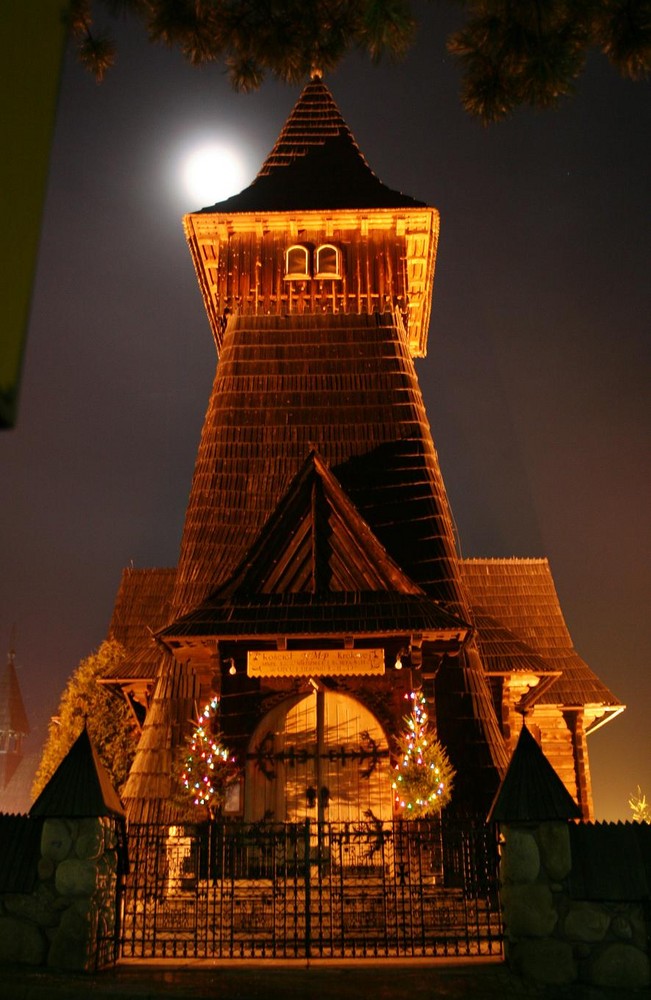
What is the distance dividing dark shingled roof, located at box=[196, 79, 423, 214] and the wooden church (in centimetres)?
8

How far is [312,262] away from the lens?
2250 centimetres

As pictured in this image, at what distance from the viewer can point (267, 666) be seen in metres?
15.9

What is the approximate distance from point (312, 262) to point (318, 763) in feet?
39.8

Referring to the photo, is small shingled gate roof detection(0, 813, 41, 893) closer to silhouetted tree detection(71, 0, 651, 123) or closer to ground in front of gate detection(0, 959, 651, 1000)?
ground in front of gate detection(0, 959, 651, 1000)

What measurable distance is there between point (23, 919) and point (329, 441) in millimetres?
12789

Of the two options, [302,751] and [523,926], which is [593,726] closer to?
[302,751]

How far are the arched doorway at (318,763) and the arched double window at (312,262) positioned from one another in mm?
10547

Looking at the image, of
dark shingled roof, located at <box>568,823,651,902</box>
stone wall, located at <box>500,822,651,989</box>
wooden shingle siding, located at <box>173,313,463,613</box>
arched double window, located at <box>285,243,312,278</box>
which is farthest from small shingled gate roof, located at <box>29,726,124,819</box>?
arched double window, located at <box>285,243,312,278</box>

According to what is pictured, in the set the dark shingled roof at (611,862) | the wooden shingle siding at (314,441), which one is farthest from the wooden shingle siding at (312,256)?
the dark shingled roof at (611,862)

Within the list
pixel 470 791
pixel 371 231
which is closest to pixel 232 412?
pixel 371 231

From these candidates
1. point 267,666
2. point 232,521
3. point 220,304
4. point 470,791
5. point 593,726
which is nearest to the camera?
point 267,666

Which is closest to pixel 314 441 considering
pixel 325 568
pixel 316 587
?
pixel 325 568

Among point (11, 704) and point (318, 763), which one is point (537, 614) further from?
point (11, 704)

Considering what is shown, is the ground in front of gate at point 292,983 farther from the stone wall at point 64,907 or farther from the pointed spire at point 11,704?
the pointed spire at point 11,704
